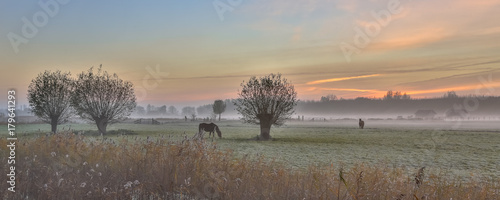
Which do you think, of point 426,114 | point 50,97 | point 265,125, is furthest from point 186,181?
point 426,114

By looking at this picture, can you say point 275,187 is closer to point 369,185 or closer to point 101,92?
point 369,185

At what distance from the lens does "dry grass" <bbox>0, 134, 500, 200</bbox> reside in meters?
8.71

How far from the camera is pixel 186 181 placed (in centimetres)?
944

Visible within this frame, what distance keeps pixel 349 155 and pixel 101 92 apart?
35.6m

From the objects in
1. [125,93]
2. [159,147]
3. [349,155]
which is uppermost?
[125,93]

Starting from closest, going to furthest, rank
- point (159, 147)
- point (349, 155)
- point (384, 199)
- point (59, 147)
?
1. point (384, 199)
2. point (159, 147)
3. point (59, 147)
4. point (349, 155)

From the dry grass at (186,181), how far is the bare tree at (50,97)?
36.8 metres

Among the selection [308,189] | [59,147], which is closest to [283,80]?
[59,147]

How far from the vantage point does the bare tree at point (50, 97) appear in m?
Result: 44.9

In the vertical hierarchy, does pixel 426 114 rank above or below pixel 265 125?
above

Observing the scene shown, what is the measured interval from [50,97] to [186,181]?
43100 millimetres

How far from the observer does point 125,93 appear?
48844 millimetres

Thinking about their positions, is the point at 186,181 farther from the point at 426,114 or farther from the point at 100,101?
the point at 426,114

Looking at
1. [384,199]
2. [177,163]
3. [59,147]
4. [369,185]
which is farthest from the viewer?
[59,147]
